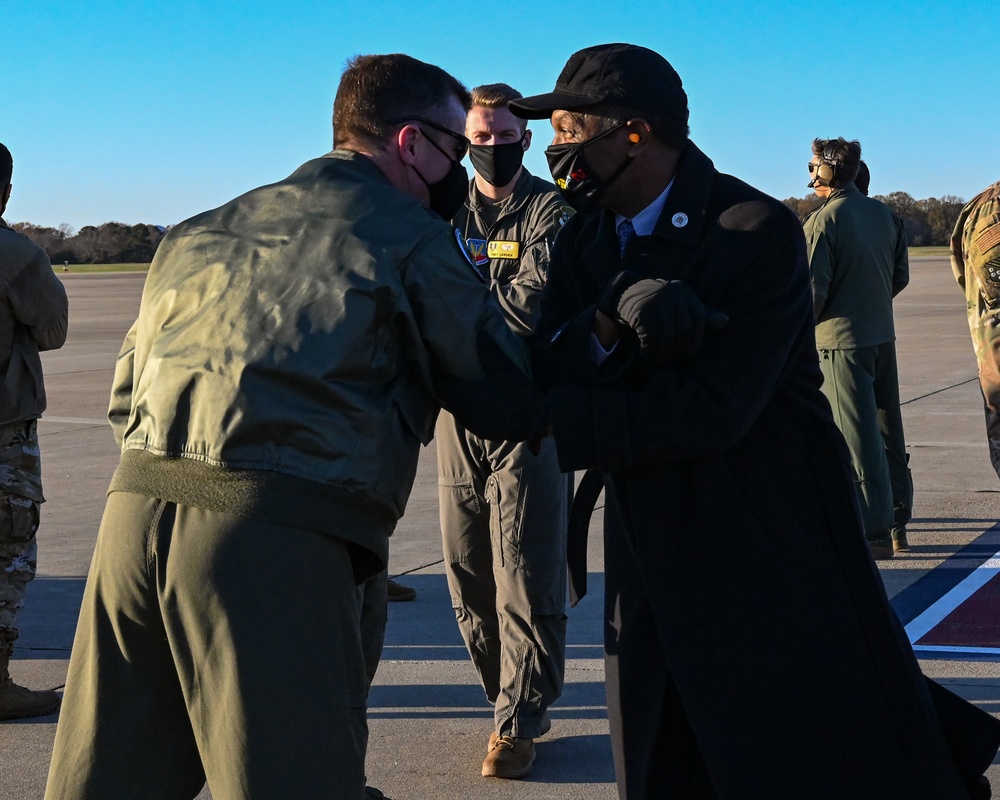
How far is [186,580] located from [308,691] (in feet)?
0.99

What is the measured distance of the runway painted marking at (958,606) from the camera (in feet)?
17.4

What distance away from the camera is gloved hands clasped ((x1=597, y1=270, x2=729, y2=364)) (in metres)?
2.38

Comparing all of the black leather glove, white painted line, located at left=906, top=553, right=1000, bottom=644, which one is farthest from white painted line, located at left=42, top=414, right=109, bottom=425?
the black leather glove

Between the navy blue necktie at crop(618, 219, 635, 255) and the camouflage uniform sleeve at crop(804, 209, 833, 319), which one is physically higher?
the navy blue necktie at crop(618, 219, 635, 255)

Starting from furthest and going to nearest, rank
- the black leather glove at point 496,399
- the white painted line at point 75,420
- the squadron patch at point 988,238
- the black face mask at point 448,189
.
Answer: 1. the white painted line at point 75,420
2. the squadron patch at point 988,238
3. the black face mask at point 448,189
4. the black leather glove at point 496,399

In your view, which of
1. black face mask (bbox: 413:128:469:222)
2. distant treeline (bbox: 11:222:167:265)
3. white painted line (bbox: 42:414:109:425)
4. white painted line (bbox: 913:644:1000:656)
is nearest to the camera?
black face mask (bbox: 413:128:469:222)

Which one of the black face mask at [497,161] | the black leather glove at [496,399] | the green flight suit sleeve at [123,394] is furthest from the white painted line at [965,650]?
the green flight suit sleeve at [123,394]

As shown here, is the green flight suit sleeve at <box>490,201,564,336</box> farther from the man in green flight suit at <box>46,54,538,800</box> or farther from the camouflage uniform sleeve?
the camouflage uniform sleeve

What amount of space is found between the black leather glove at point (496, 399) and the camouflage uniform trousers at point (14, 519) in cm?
288

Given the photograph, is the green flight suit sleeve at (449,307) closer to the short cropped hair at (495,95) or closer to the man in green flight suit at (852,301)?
the short cropped hair at (495,95)

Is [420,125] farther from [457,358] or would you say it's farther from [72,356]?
[72,356]

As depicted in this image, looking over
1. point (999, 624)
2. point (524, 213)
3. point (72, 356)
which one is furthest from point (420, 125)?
point (72, 356)

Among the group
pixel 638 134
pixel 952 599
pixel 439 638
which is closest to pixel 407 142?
pixel 638 134

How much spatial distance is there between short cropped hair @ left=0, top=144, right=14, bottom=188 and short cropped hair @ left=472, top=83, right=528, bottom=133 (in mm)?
1876
